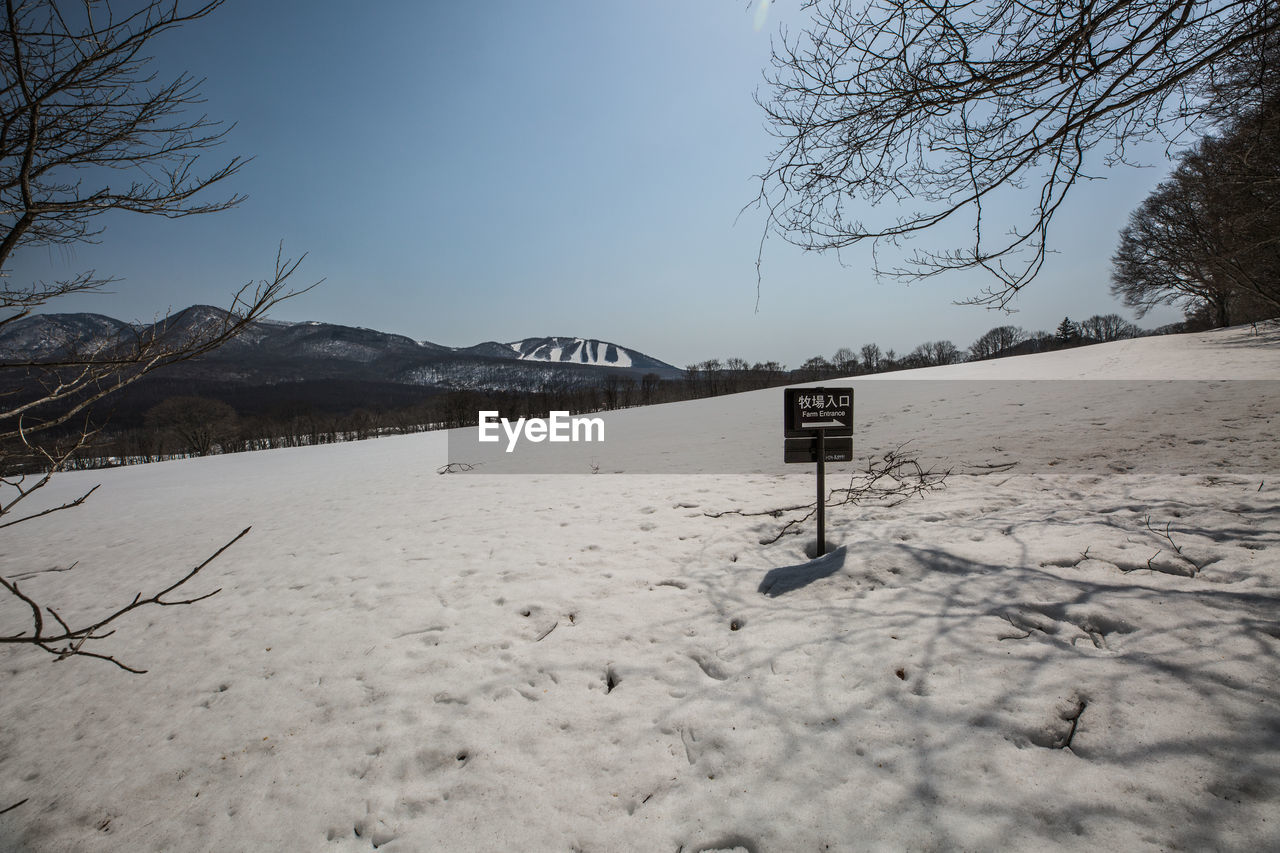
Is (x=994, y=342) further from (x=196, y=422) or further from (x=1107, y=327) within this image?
(x=196, y=422)

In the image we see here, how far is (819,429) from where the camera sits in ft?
16.2

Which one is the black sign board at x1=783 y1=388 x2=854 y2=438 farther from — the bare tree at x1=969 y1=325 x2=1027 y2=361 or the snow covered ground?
the bare tree at x1=969 y1=325 x2=1027 y2=361

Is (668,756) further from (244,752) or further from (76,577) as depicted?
(76,577)

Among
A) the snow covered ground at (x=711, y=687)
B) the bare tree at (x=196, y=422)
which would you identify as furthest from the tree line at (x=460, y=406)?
the snow covered ground at (x=711, y=687)

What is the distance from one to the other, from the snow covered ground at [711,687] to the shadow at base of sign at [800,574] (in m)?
0.04

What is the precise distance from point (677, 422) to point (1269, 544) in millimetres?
19577

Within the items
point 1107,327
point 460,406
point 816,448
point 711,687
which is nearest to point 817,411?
point 816,448

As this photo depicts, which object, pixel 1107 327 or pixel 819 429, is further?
pixel 1107 327

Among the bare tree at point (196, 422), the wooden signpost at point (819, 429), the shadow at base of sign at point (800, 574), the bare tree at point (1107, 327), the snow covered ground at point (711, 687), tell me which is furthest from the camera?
the bare tree at point (1107, 327)

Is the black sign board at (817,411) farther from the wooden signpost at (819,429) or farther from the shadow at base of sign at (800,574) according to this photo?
the shadow at base of sign at (800,574)

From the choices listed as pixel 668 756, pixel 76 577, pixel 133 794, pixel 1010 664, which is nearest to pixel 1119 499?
pixel 1010 664

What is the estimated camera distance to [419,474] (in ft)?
45.4

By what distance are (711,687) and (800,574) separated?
5.56 feet

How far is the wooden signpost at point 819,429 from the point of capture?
16.1ft
